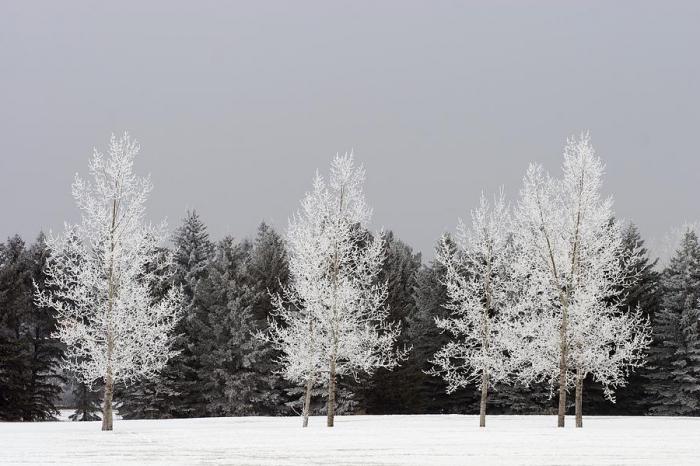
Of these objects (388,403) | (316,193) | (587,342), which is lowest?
(388,403)

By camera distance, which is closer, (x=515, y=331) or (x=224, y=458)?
(x=224, y=458)

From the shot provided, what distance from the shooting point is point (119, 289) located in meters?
34.2

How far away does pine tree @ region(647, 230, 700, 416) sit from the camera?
55.8 metres

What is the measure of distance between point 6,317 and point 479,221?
27887mm

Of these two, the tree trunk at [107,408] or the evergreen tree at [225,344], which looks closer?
the tree trunk at [107,408]

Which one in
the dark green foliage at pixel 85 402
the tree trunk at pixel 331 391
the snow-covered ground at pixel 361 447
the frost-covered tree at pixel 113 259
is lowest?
the dark green foliage at pixel 85 402

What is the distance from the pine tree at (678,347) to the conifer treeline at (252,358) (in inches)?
3.3

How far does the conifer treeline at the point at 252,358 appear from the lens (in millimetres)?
55219

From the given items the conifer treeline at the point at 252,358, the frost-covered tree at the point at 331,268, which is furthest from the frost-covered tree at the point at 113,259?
the conifer treeline at the point at 252,358

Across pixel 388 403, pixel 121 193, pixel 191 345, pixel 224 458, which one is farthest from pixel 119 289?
pixel 388 403

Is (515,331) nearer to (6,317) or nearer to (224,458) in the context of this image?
(224,458)

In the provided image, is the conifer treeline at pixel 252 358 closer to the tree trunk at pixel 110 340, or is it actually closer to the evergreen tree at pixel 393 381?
the evergreen tree at pixel 393 381

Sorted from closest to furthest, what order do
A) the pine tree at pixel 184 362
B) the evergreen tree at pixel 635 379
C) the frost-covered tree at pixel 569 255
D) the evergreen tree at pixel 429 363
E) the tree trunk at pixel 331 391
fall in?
the frost-covered tree at pixel 569 255
the tree trunk at pixel 331 391
the pine tree at pixel 184 362
the evergreen tree at pixel 635 379
the evergreen tree at pixel 429 363

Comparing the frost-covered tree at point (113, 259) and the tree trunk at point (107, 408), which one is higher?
the frost-covered tree at point (113, 259)
